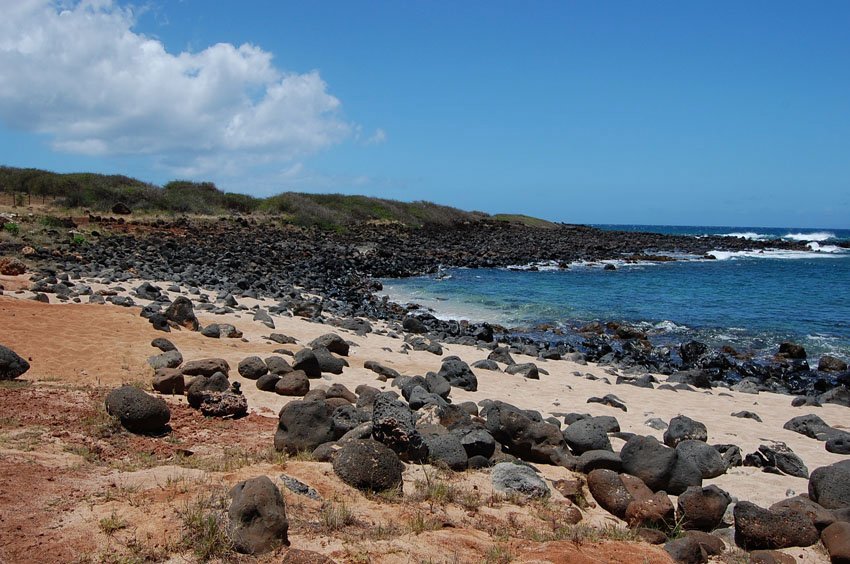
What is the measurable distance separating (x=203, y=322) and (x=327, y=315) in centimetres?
540

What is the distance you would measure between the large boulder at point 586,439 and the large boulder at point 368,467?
269 cm

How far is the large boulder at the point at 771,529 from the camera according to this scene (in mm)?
5609

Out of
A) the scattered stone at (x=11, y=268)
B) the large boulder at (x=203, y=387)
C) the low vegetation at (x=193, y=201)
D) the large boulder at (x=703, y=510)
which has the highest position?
the low vegetation at (x=193, y=201)

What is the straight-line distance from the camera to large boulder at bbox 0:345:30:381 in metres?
8.47

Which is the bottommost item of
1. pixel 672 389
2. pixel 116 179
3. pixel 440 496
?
pixel 672 389

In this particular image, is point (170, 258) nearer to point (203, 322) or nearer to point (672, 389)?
point (203, 322)

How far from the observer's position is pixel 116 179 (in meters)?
50.0

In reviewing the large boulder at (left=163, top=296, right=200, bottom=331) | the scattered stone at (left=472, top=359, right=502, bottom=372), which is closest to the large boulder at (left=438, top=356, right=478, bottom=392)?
the scattered stone at (left=472, top=359, right=502, bottom=372)

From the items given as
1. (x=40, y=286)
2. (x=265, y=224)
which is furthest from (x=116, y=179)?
(x=40, y=286)

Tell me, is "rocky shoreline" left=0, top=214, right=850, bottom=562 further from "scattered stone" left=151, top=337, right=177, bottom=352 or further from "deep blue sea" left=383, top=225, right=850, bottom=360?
"deep blue sea" left=383, top=225, right=850, bottom=360

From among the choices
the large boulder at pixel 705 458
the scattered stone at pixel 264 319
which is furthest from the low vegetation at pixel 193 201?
the large boulder at pixel 705 458

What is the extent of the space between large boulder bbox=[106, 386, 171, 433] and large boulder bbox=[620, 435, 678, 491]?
5.38 m

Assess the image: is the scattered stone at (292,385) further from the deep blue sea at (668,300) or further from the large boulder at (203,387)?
the deep blue sea at (668,300)

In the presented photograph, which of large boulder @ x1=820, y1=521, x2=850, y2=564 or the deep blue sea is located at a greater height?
large boulder @ x1=820, y1=521, x2=850, y2=564
